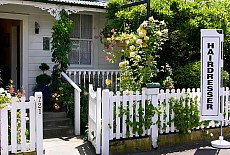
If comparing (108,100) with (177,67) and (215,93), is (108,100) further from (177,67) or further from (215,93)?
(177,67)

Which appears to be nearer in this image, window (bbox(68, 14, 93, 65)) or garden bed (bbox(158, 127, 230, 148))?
garden bed (bbox(158, 127, 230, 148))

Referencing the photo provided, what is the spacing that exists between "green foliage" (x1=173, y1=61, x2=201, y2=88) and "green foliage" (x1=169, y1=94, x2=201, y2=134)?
2.24 metres

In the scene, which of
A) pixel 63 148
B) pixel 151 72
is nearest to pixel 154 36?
pixel 151 72

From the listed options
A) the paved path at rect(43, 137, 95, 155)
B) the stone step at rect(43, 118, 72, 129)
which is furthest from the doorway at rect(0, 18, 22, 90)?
the paved path at rect(43, 137, 95, 155)

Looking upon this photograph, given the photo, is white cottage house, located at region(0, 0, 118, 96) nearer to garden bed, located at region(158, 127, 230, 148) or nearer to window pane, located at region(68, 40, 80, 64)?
window pane, located at region(68, 40, 80, 64)

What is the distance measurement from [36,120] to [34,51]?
525 cm

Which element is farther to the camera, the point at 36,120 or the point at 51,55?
the point at 51,55

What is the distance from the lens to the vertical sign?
7.09 m

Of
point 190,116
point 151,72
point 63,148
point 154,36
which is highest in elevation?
point 154,36

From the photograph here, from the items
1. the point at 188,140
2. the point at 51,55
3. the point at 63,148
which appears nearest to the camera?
the point at 63,148

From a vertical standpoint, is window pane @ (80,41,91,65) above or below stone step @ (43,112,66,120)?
above

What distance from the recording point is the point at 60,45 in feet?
32.6

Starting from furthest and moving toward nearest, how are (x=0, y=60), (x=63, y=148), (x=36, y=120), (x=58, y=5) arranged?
1. (x=0, y=60)
2. (x=58, y=5)
3. (x=63, y=148)
4. (x=36, y=120)

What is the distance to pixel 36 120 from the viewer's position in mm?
6004
